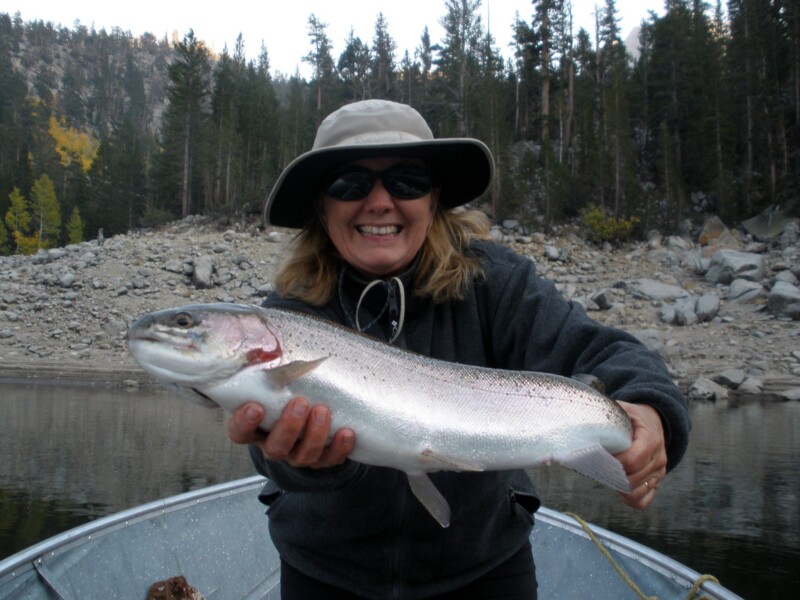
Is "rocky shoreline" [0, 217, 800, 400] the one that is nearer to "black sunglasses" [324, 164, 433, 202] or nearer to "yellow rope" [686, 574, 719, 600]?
"yellow rope" [686, 574, 719, 600]

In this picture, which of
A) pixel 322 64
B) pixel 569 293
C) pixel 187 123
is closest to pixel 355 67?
pixel 322 64

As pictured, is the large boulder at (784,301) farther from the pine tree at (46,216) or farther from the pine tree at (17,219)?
the pine tree at (17,219)

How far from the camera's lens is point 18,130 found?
6481cm

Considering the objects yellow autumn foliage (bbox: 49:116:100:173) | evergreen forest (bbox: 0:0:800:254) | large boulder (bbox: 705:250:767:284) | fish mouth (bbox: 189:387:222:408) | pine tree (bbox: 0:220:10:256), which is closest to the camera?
fish mouth (bbox: 189:387:222:408)

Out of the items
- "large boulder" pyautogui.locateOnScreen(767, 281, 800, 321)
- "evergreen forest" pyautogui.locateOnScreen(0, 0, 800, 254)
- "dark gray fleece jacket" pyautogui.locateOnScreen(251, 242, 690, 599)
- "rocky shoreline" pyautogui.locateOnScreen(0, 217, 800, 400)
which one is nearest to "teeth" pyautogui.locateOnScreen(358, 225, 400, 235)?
"dark gray fleece jacket" pyautogui.locateOnScreen(251, 242, 690, 599)

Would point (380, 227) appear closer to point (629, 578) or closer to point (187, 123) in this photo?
point (629, 578)

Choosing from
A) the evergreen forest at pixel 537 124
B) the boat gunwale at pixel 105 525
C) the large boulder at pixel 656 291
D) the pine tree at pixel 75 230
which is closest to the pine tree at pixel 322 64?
the evergreen forest at pixel 537 124

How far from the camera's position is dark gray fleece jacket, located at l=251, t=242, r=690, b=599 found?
2.18m

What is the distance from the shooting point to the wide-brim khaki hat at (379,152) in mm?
2504

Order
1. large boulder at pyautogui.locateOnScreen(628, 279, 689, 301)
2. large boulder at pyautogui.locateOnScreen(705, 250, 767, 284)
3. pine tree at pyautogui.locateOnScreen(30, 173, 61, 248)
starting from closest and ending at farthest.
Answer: large boulder at pyautogui.locateOnScreen(628, 279, 689, 301), large boulder at pyautogui.locateOnScreen(705, 250, 767, 284), pine tree at pyautogui.locateOnScreen(30, 173, 61, 248)

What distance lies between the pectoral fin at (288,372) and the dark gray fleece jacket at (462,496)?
0.97 feet

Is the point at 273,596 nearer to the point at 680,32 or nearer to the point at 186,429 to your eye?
the point at 186,429

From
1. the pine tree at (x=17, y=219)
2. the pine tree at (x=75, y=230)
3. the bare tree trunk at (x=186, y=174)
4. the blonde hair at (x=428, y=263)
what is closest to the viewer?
the blonde hair at (x=428, y=263)

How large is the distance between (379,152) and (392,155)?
7 centimetres
